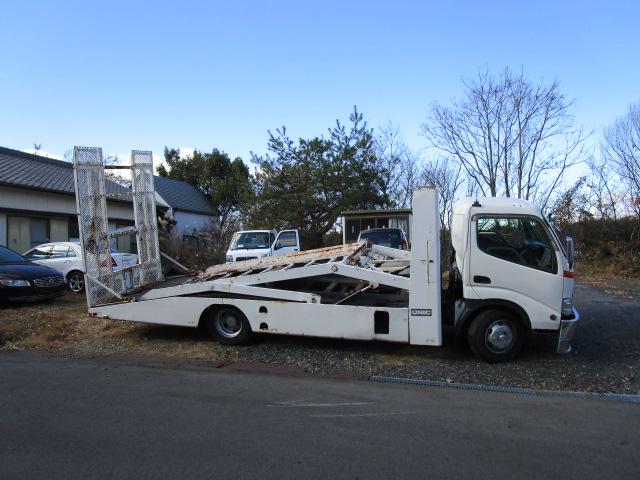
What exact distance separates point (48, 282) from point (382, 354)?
27.1 feet

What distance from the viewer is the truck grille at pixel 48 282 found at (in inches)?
457

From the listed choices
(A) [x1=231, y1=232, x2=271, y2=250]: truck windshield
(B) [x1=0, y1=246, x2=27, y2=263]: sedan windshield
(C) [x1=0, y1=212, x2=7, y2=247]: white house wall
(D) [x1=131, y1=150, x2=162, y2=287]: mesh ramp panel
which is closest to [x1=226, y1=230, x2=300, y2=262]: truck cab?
(A) [x1=231, y1=232, x2=271, y2=250]: truck windshield

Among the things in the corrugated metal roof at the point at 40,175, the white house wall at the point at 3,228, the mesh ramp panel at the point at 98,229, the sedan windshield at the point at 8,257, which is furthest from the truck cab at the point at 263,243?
the mesh ramp panel at the point at 98,229

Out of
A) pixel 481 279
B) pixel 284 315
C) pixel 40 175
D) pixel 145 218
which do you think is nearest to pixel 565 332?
pixel 481 279

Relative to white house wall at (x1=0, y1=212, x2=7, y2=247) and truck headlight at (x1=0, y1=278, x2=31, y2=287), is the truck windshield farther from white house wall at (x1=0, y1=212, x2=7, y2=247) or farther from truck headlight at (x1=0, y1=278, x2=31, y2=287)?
truck headlight at (x1=0, y1=278, x2=31, y2=287)

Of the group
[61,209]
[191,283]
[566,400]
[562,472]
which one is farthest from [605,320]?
[61,209]

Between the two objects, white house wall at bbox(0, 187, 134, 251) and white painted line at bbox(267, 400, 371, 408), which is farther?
white house wall at bbox(0, 187, 134, 251)

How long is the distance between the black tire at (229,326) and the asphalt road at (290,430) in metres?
1.28

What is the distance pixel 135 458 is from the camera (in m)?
4.06

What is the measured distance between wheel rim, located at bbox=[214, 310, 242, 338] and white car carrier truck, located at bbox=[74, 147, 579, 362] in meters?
0.02

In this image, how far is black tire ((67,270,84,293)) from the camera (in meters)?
14.4

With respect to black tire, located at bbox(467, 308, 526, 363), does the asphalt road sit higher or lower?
lower

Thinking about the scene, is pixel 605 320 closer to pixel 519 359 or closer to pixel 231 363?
pixel 519 359

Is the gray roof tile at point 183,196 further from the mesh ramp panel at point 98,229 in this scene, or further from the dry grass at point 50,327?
the mesh ramp panel at point 98,229
